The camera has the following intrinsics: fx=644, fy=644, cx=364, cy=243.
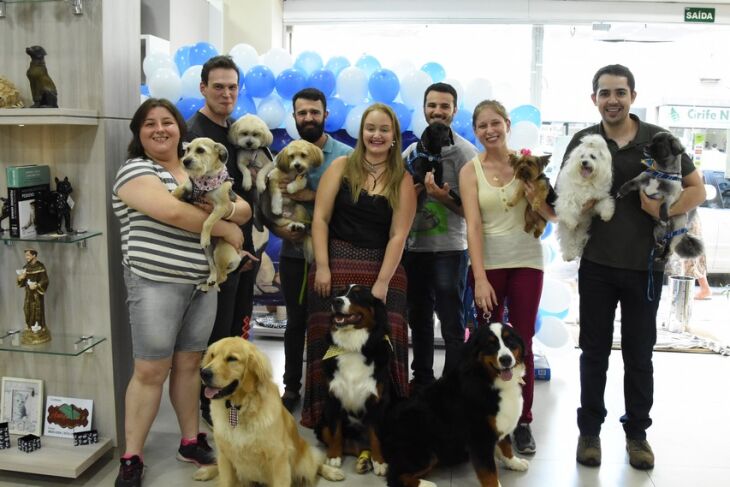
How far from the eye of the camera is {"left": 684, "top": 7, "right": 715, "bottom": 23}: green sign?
5.72 meters

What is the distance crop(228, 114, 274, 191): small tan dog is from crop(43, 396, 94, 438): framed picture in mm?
1172

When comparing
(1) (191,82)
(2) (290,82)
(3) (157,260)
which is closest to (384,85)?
(2) (290,82)

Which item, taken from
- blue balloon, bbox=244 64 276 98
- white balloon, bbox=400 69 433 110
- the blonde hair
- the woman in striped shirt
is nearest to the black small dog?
the blonde hair

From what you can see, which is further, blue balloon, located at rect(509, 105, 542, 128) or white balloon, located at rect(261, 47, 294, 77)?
white balloon, located at rect(261, 47, 294, 77)

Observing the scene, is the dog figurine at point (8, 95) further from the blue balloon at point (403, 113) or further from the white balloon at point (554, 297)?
the white balloon at point (554, 297)

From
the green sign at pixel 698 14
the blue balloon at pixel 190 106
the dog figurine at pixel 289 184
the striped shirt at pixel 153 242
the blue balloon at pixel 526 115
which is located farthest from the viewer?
the green sign at pixel 698 14

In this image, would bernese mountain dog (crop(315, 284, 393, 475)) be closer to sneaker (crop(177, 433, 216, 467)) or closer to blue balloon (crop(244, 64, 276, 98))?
sneaker (crop(177, 433, 216, 467))

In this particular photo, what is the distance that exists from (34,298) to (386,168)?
1.54 metres

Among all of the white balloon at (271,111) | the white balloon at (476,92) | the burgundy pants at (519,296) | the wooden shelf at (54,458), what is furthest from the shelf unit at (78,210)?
the white balloon at (476,92)

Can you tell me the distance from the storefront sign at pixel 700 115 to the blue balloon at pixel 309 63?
3254 mm

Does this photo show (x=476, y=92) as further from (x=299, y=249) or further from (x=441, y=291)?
(x=299, y=249)

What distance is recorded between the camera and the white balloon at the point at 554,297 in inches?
169

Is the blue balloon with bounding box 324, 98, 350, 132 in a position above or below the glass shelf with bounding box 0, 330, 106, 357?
above


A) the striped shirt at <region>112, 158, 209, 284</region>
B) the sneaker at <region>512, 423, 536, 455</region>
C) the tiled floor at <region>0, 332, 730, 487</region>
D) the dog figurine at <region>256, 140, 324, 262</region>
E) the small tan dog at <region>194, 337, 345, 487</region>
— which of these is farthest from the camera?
the dog figurine at <region>256, 140, 324, 262</region>
